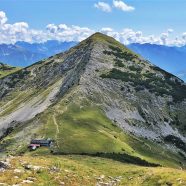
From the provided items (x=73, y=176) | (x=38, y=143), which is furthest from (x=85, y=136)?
(x=73, y=176)

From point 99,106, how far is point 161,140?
3540 centimetres

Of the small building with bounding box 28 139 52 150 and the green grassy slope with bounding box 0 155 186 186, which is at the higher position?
the green grassy slope with bounding box 0 155 186 186

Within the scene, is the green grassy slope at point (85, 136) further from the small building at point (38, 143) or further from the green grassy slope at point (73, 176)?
the green grassy slope at point (73, 176)

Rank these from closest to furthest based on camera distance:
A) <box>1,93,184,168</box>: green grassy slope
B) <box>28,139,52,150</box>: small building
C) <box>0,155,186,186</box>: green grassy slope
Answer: <box>0,155,186,186</box>: green grassy slope
<box>28,139,52,150</box>: small building
<box>1,93,184,168</box>: green grassy slope

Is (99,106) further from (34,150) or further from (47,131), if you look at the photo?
(34,150)

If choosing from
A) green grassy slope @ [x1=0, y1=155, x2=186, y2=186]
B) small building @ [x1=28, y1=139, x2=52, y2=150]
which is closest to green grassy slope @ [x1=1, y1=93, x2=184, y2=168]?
small building @ [x1=28, y1=139, x2=52, y2=150]

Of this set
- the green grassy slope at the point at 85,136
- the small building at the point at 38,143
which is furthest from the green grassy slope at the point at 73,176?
the small building at the point at 38,143

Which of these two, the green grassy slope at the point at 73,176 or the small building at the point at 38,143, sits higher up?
the green grassy slope at the point at 73,176

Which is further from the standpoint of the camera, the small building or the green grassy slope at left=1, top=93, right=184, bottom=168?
the green grassy slope at left=1, top=93, right=184, bottom=168

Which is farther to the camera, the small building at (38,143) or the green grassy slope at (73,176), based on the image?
the small building at (38,143)

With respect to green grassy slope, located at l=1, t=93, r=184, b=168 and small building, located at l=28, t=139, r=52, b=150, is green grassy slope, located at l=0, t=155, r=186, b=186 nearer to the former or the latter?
green grassy slope, located at l=1, t=93, r=184, b=168

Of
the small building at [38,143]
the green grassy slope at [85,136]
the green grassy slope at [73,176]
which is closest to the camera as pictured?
the green grassy slope at [73,176]

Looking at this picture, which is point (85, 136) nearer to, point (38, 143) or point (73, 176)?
point (38, 143)

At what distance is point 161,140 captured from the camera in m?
191
